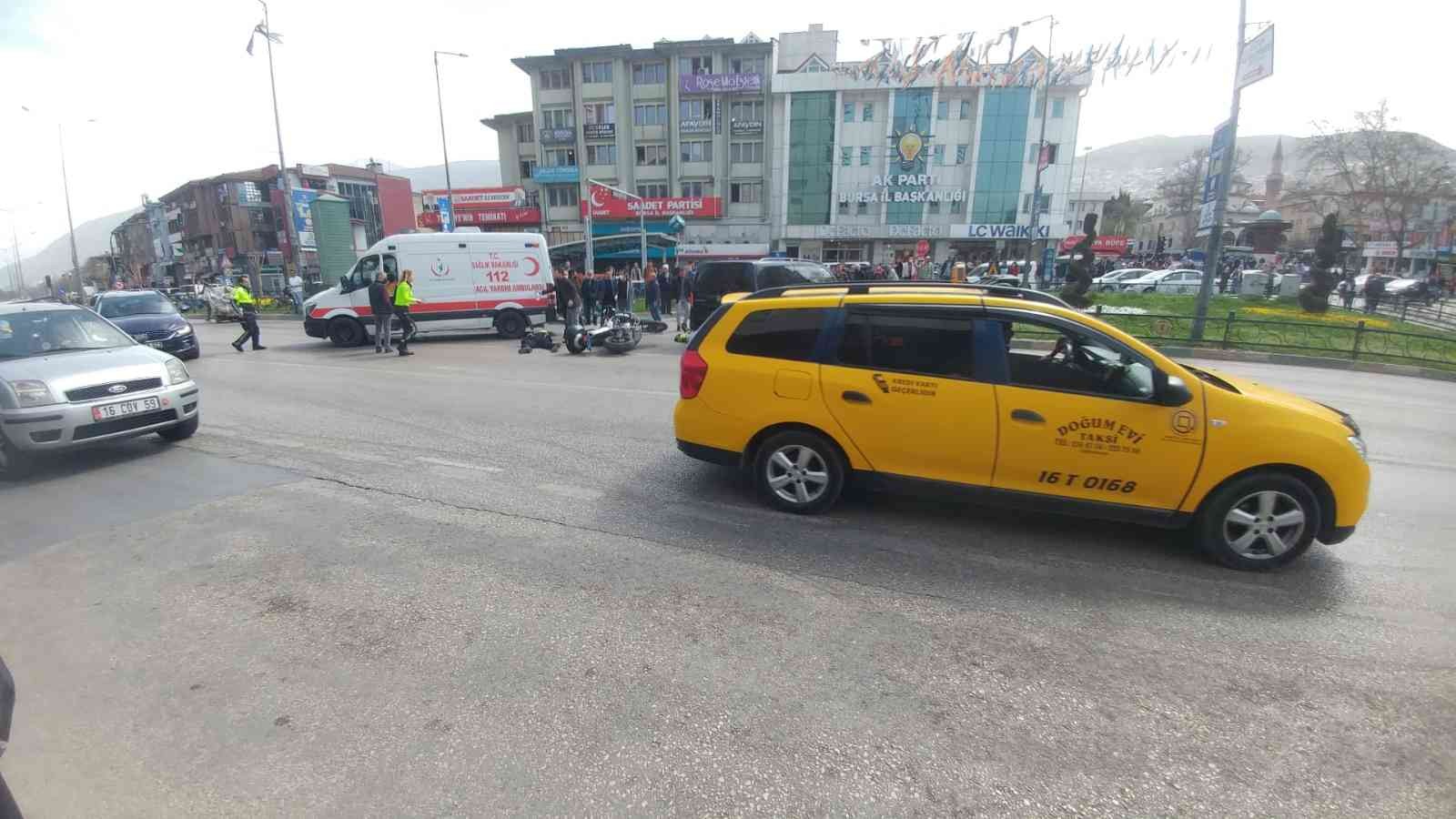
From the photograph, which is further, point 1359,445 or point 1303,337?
point 1303,337

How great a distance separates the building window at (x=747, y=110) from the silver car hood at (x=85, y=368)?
157 feet

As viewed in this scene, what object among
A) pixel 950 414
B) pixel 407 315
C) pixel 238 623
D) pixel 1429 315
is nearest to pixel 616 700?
pixel 238 623

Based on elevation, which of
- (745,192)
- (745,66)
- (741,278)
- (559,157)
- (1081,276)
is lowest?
(741,278)

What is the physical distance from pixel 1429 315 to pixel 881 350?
26.0 m

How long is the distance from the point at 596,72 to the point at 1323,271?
46679mm

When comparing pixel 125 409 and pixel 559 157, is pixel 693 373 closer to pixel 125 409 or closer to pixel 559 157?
pixel 125 409

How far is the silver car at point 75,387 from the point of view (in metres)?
5.64

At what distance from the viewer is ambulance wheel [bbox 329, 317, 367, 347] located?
15484mm

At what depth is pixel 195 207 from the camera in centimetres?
7406

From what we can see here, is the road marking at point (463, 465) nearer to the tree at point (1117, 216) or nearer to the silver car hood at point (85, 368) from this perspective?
the silver car hood at point (85, 368)

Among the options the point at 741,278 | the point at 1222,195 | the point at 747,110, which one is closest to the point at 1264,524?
the point at 741,278

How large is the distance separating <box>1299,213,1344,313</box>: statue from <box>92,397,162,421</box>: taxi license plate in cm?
2911

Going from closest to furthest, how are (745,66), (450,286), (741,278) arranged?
(741,278) → (450,286) → (745,66)

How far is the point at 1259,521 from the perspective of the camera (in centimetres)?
389
